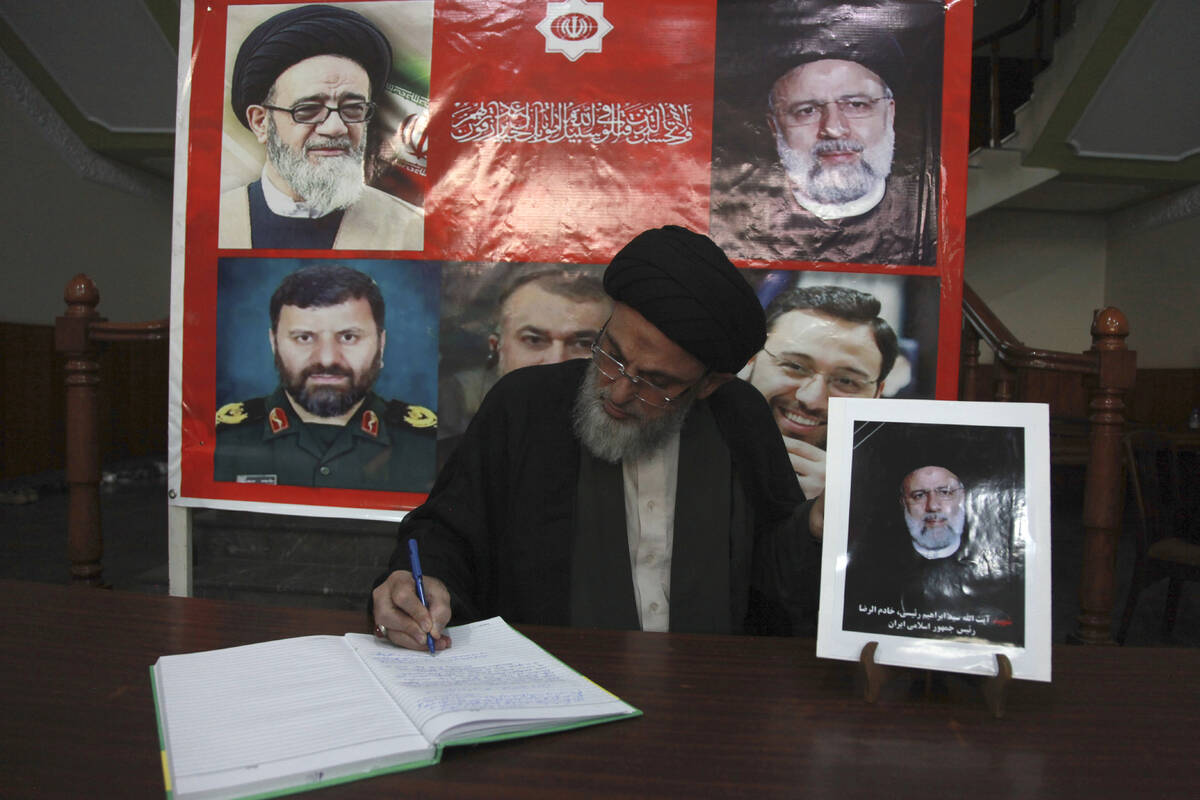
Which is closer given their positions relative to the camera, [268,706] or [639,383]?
[268,706]

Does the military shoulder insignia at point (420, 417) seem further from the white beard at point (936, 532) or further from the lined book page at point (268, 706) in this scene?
the white beard at point (936, 532)

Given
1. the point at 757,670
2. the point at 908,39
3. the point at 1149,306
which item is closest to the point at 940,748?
the point at 757,670

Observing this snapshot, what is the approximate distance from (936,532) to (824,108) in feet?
5.71

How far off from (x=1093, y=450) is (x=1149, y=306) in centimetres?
745

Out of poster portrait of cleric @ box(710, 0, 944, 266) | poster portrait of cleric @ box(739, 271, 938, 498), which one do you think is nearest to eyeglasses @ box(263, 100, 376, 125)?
poster portrait of cleric @ box(710, 0, 944, 266)

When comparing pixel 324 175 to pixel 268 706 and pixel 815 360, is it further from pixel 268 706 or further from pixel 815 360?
pixel 268 706

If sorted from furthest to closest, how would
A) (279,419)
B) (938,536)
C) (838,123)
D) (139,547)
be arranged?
(139,547) < (279,419) < (838,123) < (938,536)

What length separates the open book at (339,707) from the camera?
0.71 m

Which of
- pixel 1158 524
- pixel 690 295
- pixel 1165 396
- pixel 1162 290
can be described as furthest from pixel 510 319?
pixel 1162 290

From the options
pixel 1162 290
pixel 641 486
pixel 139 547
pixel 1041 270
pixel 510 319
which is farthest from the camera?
pixel 1041 270

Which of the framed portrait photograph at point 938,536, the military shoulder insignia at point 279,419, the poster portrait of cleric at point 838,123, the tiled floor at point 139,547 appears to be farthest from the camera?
the tiled floor at point 139,547

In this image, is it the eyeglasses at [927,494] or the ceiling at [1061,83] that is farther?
the ceiling at [1061,83]

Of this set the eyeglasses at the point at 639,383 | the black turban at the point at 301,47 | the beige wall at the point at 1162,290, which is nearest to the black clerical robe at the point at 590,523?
the eyeglasses at the point at 639,383

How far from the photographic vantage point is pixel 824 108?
2344 millimetres
